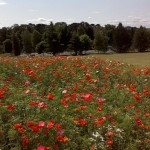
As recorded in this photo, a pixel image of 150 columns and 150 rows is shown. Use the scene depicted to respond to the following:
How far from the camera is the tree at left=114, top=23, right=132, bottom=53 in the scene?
99812 mm

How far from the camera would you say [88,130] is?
5520mm

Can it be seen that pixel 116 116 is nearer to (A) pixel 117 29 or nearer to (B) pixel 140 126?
(B) pixel 140 126

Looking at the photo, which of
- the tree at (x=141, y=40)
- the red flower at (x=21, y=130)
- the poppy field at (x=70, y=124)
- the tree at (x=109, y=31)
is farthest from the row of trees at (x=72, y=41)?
the red flower at (x=21, y=130)

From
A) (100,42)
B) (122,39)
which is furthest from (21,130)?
(122,39)

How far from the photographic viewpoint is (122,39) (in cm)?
9944

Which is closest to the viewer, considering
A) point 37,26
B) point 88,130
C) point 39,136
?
point 39,136

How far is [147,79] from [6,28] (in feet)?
389

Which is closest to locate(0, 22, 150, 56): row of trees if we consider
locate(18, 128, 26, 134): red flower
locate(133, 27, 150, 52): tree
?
locate(133, 27, 150, 52): tree

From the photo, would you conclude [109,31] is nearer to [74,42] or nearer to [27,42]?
[27,42]

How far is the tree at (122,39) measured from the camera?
99.8 metres

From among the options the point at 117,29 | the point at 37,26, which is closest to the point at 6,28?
the point at 37,26

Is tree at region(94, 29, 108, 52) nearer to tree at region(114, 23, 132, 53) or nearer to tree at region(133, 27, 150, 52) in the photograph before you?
tree at region(114, 23, 132, 53)

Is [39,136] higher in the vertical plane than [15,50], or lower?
higher

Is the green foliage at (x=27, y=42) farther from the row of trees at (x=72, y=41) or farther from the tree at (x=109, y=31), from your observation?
the tree at (x=109, y=31)
